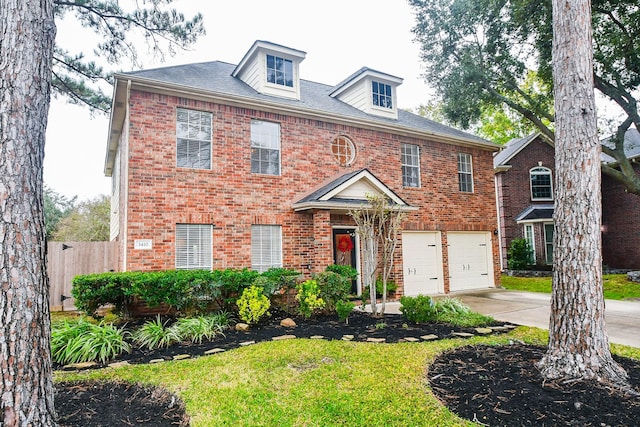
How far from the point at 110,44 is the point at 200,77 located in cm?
310

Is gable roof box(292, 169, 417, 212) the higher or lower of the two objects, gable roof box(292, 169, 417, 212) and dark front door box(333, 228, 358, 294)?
the higher

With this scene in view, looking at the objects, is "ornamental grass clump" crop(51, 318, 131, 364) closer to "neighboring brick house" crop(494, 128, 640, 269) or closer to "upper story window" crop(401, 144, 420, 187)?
"upper story window" crop(401, 144, 420, 187)

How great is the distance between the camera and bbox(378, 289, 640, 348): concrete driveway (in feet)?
21.6

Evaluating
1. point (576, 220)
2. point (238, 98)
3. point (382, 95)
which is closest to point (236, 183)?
point (238, 98)

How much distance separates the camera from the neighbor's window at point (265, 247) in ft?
31.3

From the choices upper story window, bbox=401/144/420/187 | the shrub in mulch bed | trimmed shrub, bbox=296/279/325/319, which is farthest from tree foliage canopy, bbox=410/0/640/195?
the shrub in mulch bed

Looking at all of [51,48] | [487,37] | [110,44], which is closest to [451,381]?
[51,48]

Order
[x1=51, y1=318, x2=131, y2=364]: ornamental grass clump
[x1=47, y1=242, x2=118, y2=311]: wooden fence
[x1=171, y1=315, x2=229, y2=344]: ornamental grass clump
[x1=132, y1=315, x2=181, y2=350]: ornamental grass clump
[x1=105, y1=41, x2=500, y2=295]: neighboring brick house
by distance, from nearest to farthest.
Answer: [x1=51, y1=318, x2=131, y2=364]: ornamental grass clump
[x1=132, y1=315, x2=181, y2=350]: ornamental grass clump
[x1=171, y1=315, x2=229, y2=344]: ornamental grass clump
[x1=105, y1=41, x2=500, y2=295]: neighboring brick house
[x1=47, y1=242, x2=118, y2=311]: wooden fence

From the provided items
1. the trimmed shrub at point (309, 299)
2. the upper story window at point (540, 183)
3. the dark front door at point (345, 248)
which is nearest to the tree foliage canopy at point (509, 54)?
the upper story window at point (540, 183)

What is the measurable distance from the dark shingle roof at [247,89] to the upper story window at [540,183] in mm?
6998

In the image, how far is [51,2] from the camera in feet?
11.0

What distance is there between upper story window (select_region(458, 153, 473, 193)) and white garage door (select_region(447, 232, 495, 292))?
1.73m

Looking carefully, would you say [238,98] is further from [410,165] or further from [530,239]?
[530,239]

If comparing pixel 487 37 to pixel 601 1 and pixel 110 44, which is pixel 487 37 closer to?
pixel 601 1
